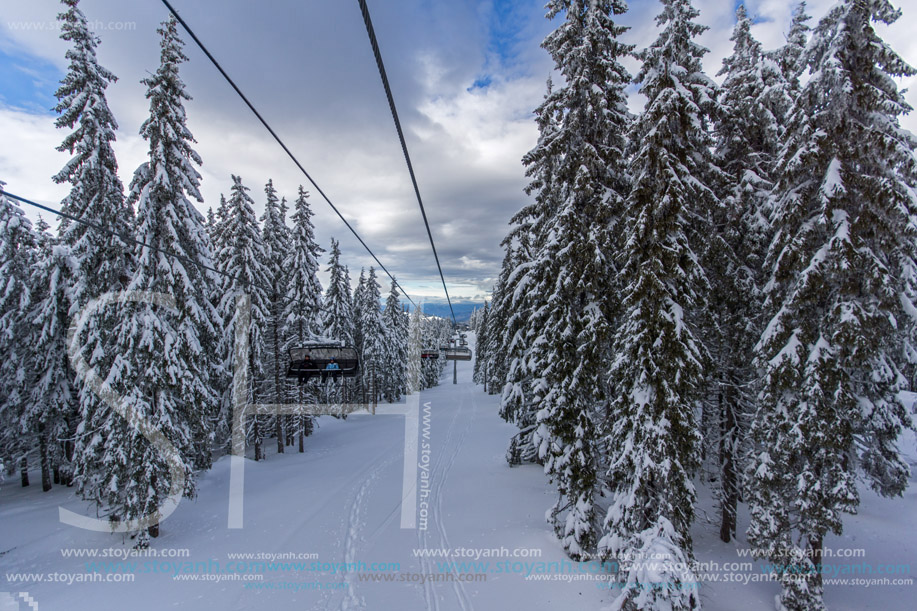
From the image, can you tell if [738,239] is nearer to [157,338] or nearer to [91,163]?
[157,338]

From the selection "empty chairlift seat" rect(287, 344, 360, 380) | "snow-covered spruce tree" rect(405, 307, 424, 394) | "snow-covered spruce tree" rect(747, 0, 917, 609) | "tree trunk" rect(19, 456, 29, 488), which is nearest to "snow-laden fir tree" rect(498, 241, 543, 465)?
"snow-covered spruce tree" rect(747, 0, 917, 609)

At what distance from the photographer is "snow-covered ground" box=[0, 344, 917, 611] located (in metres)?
10.2

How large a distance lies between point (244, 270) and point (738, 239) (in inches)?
925

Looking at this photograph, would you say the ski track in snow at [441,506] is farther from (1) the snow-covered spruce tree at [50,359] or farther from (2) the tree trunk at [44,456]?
(2) the tree trunk at [44,456]

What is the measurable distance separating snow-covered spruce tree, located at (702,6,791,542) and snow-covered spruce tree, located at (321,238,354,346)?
28929 mm

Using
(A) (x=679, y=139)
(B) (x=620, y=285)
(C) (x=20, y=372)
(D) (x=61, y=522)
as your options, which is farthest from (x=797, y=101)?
(C) (x=20, y=372)

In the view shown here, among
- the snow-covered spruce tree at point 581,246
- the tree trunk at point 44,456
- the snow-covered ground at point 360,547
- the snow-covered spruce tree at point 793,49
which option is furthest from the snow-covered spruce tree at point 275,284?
the snow-covered spruce tree at point 793,49

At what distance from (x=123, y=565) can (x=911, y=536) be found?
27.6 meters

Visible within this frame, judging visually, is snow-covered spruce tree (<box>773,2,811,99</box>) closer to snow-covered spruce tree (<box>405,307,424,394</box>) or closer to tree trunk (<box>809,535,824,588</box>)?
tree trunk (<box>809,535,824,588</box>)

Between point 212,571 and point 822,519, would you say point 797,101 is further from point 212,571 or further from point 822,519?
point 212,571

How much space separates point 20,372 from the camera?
19094 mm

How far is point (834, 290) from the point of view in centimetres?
927

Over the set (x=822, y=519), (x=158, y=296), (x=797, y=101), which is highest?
(x=797, y=101)

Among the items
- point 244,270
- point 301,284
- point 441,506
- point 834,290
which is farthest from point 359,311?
point 834,290
